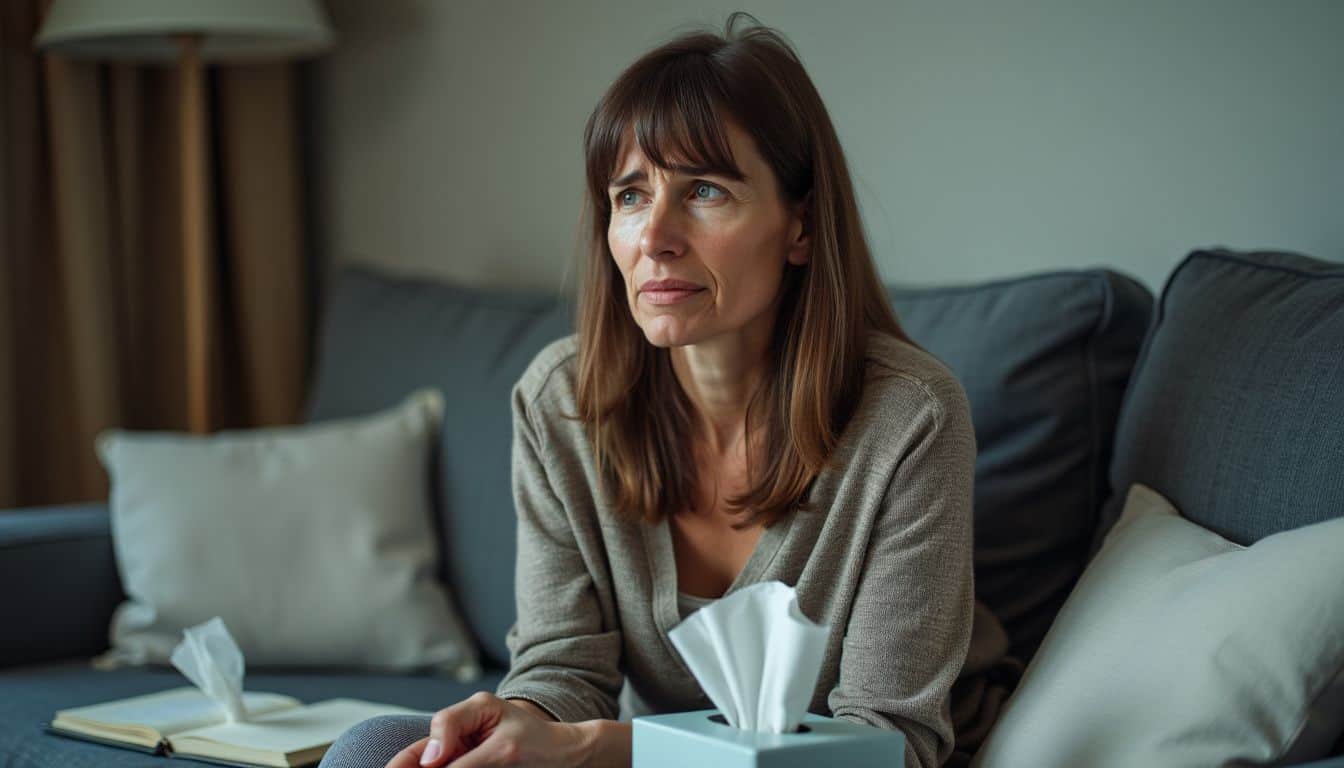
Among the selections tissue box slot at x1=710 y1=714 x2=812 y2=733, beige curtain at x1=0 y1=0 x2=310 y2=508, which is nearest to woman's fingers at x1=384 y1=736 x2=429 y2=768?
tissue box slot at x1=710 y1=714 x2=812 y2=733

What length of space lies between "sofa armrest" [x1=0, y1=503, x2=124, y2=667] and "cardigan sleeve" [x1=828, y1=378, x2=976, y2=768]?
47.2 inches

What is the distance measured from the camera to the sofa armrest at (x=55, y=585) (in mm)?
1872

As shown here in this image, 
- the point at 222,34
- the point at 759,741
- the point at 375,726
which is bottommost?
the point at 375,726

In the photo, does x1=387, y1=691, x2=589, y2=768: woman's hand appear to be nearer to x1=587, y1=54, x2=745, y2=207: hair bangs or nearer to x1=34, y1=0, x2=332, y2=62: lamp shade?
x1=587, y1=54, x2=745, y2=207: hair bangs

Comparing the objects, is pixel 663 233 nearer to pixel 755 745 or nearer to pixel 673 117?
pixel 673 117

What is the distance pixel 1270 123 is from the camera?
156cm

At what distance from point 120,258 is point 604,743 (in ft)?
6.24

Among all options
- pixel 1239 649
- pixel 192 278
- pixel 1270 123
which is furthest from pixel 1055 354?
pixel 192 278

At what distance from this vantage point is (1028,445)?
1479 millimetres

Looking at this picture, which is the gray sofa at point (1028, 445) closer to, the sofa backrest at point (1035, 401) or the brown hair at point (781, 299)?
the sofa backrest at point (1035, 401)

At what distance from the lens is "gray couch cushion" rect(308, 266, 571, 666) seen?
6.29 feet

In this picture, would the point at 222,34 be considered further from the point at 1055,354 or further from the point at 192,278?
the point at 1055,354

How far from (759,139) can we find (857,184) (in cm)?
76

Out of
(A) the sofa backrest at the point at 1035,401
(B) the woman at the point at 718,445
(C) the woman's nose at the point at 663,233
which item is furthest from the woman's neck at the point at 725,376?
(A) the sofa backrest at the point at 1035,401
